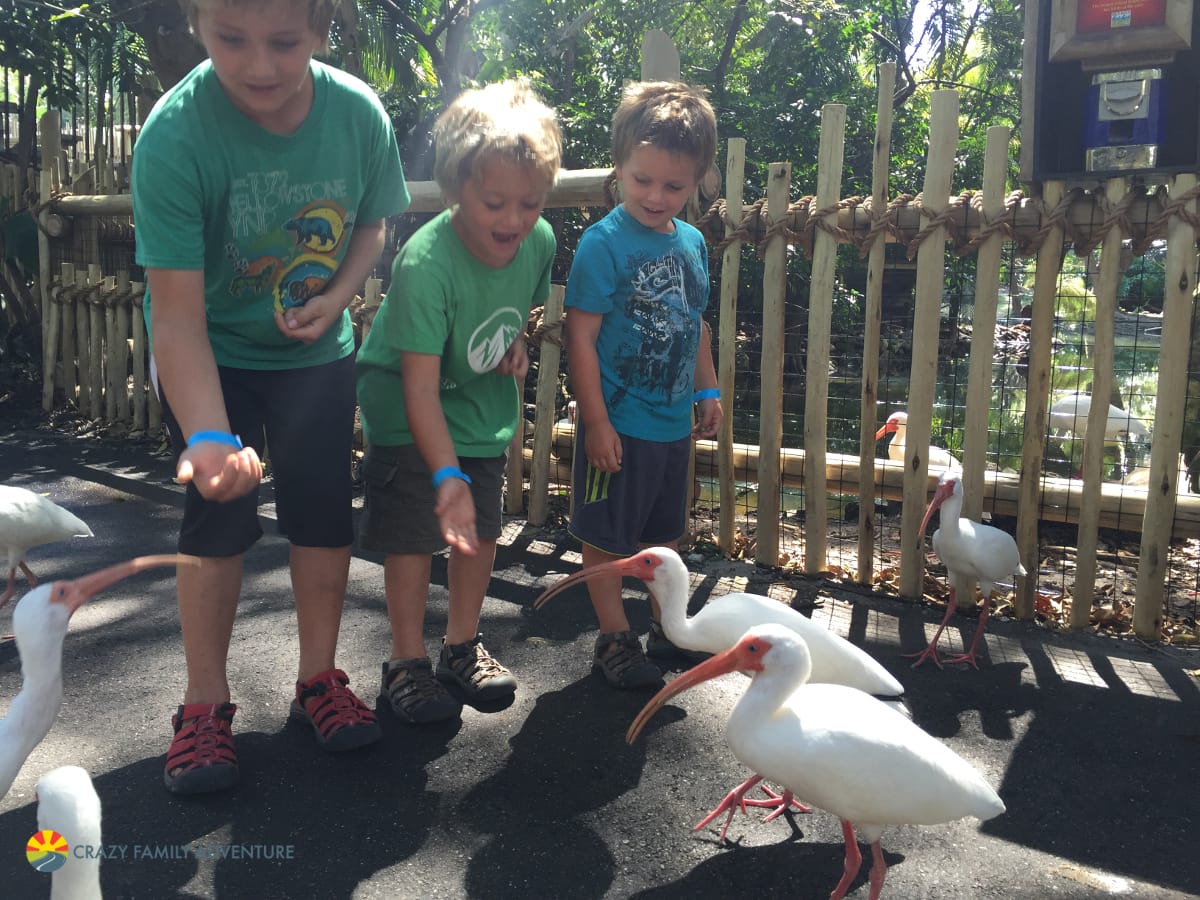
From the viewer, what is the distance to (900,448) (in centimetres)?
620

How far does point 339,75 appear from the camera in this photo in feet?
8.72

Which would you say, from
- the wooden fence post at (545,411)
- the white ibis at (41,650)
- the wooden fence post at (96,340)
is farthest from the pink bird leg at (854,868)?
the wooden fence post at (96,340)

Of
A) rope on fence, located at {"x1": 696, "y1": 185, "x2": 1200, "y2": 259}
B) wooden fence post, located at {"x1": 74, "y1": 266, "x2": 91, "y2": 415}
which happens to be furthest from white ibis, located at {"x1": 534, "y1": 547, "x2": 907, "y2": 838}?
wooden fence post, located at {"x1": 74, "y1": 266, "x2": 91, "y2": 415}

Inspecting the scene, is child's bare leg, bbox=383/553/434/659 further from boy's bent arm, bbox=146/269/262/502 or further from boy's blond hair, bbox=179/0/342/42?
boy's blond hair, bbox=179/0/342/42

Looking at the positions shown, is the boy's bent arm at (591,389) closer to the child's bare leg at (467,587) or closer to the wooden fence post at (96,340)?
the child's bare leg at (467,587)

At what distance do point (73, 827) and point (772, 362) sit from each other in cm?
328

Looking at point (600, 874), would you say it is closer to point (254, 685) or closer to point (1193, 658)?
point (254, 685)

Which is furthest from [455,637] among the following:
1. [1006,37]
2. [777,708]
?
[1006,37]

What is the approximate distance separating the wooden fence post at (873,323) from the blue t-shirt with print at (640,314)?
3.62 ft

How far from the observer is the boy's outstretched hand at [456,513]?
236 centimetres

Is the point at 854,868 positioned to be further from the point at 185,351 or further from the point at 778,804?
the point at 185,351

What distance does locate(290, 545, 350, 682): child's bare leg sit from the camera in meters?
2.79

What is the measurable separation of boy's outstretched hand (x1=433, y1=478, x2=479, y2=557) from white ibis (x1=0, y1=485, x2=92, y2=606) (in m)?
2.23

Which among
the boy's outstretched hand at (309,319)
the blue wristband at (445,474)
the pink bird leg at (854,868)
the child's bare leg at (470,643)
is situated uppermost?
the boy's outstretched hand at (309,319)
